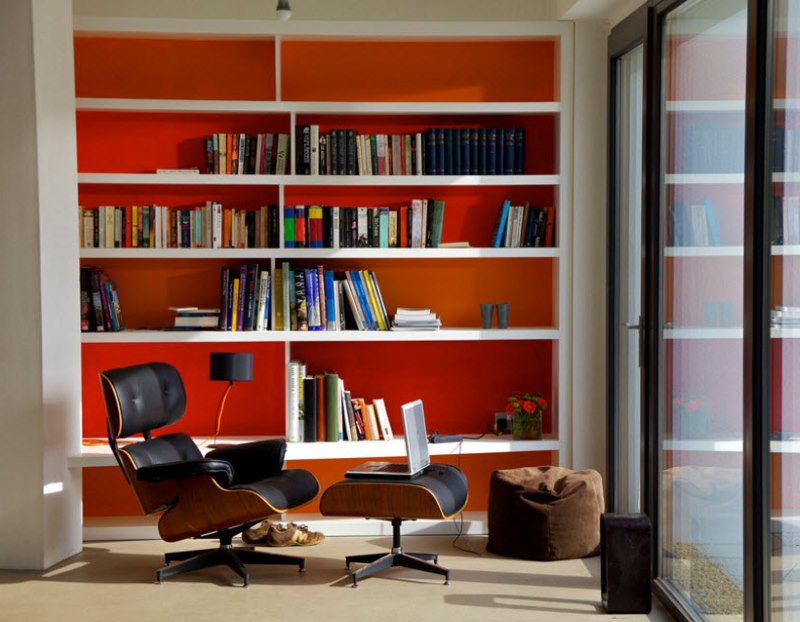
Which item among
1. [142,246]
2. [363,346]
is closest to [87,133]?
[142,246]

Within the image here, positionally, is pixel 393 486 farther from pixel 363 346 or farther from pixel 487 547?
pixel 363 346

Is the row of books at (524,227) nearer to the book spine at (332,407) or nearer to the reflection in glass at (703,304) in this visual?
the book spine at (332,407)

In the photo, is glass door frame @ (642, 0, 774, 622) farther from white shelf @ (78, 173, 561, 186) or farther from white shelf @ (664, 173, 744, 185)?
white shelf @ (78, 173, 561, 186)

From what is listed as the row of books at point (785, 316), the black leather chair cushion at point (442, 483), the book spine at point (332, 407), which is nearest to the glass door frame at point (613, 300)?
the black leather chair cushion at point (442, 483)

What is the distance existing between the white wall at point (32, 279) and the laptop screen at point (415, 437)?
5.76 feet

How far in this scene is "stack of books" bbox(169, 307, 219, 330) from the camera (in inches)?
233

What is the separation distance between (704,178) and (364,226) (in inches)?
86.8

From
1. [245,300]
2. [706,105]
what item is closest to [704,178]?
[706,105]

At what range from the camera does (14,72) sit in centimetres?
515

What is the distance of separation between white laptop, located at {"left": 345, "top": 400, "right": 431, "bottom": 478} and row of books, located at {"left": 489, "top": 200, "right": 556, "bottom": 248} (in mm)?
1228

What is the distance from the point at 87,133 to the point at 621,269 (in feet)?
10.0

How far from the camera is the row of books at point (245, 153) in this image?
5.93 m

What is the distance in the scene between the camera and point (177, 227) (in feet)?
19.4

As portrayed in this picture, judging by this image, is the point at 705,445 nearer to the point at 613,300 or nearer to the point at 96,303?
the point at 613,300
